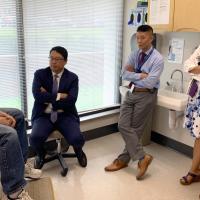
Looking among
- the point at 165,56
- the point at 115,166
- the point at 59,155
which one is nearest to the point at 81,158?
the point at 59,155

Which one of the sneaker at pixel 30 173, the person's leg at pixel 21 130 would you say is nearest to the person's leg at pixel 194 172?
Result: the sneaker at pixel 30 173

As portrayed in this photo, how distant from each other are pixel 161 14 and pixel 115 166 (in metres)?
1.59

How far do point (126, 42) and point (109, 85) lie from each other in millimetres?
612

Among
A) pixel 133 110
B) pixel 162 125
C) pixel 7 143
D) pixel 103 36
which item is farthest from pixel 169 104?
pixel 7 143

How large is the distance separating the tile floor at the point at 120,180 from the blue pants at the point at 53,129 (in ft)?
1.00

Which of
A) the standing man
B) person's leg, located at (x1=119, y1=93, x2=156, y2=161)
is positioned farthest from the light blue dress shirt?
person's leg, located at (x1=119, y1=93, x2=156, y2=161)

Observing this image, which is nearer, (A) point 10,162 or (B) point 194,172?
(A) point 10,162

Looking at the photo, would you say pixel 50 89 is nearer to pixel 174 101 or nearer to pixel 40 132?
pixel 40 132

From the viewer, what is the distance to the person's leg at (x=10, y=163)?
6.01 feet

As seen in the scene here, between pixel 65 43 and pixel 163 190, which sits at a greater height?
pixel 65 43

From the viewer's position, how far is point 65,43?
3184 mm

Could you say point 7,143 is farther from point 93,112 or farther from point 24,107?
point 93,112

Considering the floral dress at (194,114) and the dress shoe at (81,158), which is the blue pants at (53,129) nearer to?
the dress shoe at (81,158)

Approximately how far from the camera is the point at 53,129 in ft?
8.82
